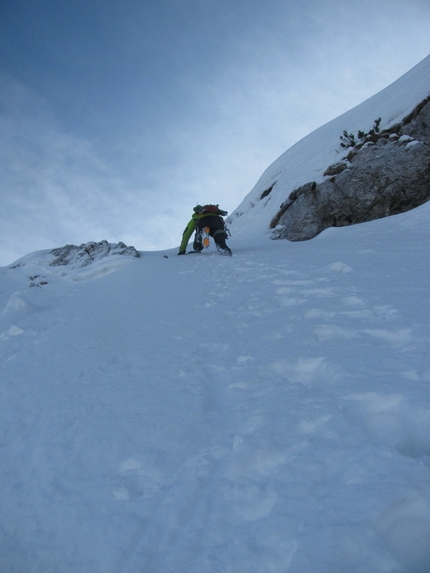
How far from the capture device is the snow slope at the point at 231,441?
1316 millimetres

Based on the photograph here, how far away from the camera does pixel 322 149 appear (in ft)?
54.5

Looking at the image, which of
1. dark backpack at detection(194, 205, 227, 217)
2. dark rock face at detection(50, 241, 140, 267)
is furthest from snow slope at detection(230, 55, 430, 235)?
dark rock face at detection(50, 241, 140, 267)

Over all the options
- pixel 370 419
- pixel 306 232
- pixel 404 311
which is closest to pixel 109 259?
pixel 306 232

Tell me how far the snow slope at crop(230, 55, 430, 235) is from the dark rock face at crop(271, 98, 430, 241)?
75cm

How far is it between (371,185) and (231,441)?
1245 cm

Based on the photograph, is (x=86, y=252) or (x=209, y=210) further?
(x=86, y=252)

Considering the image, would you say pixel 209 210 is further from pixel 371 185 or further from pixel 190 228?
pixel 371 185

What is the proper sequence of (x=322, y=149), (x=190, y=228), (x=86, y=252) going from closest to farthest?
(x=190, y=228) < (x=86, y=252) < (x=322, y=149)

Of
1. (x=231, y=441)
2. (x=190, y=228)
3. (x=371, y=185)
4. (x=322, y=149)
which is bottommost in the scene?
(x=231, y=441)

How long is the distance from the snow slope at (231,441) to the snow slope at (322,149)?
40.0 ft

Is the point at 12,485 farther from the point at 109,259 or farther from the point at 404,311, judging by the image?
the point at 109,259

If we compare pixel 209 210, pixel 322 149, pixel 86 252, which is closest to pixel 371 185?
pixel 322 149

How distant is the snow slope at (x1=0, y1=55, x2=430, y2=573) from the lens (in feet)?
4.32

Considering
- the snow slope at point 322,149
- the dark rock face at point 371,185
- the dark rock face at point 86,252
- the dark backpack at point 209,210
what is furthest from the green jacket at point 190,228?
the snow slope at point 322,149
